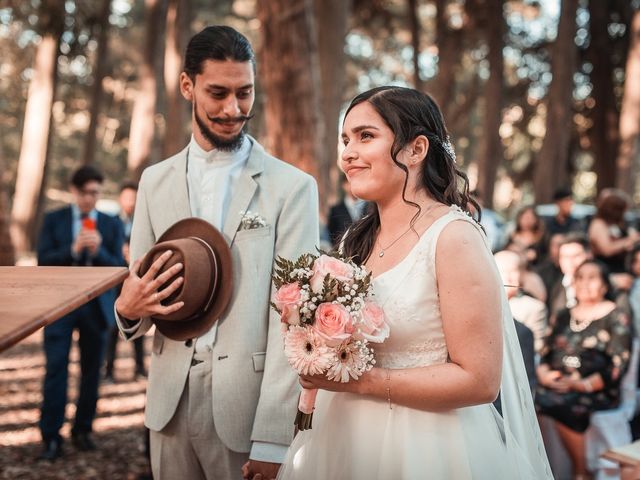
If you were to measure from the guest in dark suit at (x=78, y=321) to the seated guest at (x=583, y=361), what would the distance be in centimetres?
377

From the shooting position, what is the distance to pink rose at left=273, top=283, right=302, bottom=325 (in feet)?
7.56

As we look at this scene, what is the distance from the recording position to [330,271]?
2.32m

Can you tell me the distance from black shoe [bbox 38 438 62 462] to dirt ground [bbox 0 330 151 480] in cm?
6

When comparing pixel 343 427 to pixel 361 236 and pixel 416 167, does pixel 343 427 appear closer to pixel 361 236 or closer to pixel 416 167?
pixel 361 236

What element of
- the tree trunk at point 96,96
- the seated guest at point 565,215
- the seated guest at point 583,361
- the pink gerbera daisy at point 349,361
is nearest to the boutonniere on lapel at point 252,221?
the pink gerbera daisy at point 349,361

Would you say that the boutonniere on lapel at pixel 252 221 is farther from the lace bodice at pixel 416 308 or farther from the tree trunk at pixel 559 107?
the tree trunk at pixel 559 107

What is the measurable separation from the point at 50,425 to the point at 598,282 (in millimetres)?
4600

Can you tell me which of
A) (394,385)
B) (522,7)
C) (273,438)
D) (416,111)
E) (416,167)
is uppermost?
(522,7)

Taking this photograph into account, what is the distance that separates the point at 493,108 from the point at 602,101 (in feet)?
13.9

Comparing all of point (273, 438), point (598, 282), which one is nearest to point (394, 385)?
point (273, 438)

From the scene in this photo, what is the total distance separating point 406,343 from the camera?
2422 mm

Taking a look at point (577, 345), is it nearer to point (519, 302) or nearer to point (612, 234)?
point (519, 302)

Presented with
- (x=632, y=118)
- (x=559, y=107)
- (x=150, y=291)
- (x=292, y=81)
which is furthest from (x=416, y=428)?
(x=559, y=107)

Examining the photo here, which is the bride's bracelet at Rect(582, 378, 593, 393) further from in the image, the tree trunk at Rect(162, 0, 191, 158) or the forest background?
the tree trunk at Rect(162, 0, 191, 158)
